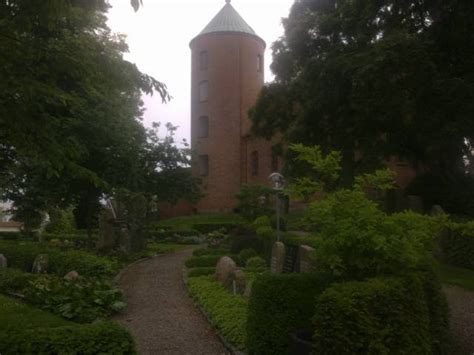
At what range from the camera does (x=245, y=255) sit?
17.2 metres

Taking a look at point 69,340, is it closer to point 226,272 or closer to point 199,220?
point 226,272

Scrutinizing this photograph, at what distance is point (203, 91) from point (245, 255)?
27784 mm

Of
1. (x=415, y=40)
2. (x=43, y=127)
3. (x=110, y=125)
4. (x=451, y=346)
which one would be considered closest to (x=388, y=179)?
(x=451, y=346)

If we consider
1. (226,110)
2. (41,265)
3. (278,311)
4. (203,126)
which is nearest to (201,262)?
(41,265)

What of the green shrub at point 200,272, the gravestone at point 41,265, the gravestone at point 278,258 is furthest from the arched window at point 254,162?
the gravestone at point 278,258

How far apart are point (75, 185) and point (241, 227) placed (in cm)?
693

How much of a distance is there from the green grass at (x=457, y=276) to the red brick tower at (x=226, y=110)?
25.6m

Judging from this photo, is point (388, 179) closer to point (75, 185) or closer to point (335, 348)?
point (335, 348)

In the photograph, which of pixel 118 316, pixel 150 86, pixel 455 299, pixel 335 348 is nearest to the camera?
pixel 335 348

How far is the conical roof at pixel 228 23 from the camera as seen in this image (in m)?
42.3

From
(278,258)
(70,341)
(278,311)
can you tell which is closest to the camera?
(70,341)

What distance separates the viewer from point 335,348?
5.42 meters

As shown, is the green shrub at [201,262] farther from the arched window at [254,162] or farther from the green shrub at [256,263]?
the arched window at [254,162]

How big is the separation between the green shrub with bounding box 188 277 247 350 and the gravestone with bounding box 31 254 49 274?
409 centimetres
